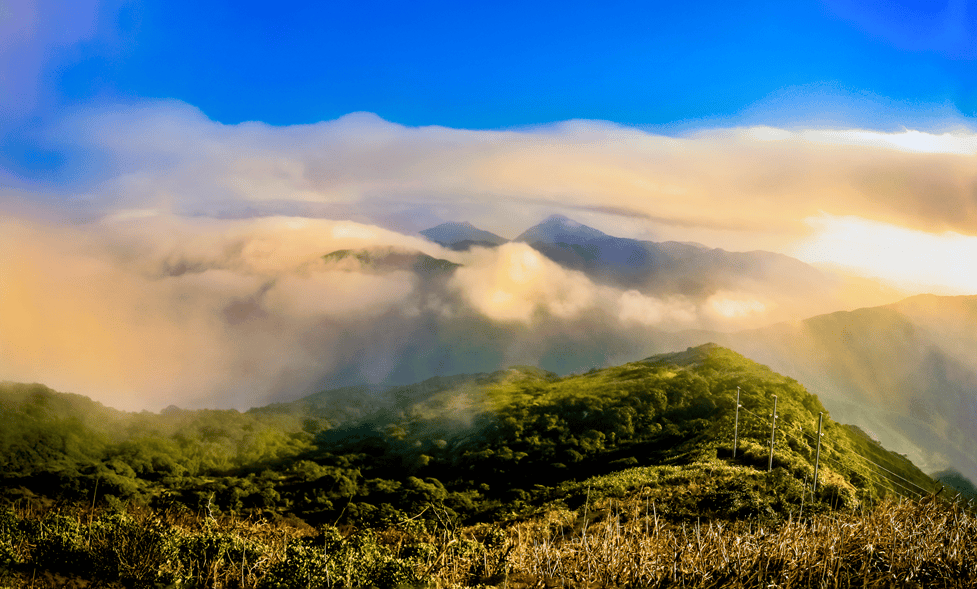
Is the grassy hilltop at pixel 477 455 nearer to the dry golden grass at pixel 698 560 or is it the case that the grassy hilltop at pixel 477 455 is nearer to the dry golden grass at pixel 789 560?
the dry golden grass at pixel 698 560

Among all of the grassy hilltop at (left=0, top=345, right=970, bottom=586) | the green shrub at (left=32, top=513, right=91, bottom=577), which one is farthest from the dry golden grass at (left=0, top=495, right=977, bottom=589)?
the grassy hilltop at (left=0, top=345, right=970, bottom=586)

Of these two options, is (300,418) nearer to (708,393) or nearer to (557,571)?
(708,393)

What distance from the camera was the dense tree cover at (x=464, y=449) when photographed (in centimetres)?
3088

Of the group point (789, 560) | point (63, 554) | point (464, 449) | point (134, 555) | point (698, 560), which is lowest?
point (464, 449)

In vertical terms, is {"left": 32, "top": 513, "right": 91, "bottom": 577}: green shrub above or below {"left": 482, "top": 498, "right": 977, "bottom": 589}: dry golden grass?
below

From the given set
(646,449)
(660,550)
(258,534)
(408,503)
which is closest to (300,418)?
(408,503)

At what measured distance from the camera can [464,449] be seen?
142 ft

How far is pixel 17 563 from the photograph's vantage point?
32.4 feet

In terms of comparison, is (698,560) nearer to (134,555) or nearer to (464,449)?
(134,555)

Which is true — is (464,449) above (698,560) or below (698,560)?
below

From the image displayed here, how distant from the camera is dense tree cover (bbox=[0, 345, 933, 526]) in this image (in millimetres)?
30875

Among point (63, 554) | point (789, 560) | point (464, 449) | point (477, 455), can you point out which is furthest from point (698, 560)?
point (464, 449)

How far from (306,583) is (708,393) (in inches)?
1624

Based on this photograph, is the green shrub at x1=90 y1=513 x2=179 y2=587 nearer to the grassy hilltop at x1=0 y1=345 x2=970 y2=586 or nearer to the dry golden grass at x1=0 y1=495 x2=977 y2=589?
the dry golden grass at x1=0 y1=495 x2=977 y2=589
